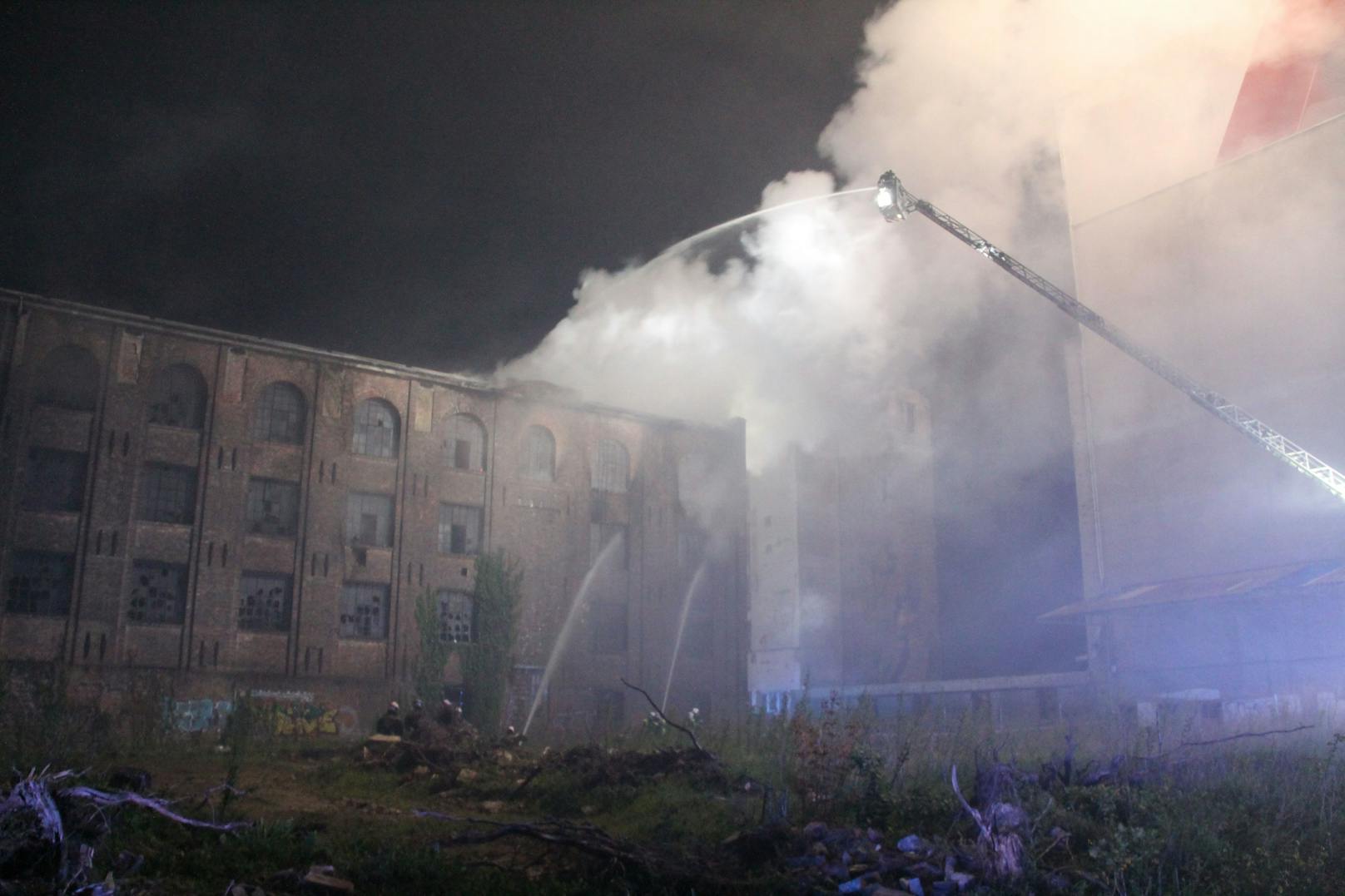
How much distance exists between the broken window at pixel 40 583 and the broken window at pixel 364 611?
20.8ft

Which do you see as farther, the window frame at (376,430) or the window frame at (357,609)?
the window frame at (376,430)

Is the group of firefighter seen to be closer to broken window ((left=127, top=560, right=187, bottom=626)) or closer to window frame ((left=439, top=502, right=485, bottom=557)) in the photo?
broken window ((left=127, top=560, right=187, bottom=626))

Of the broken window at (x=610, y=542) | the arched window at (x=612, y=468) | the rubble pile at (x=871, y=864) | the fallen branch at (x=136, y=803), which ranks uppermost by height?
the arched window at (x=612, y=468)

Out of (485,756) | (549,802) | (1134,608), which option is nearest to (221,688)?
(485,756)

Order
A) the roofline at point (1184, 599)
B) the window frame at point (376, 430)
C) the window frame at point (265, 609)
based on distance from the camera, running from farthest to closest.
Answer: the window frame at point (376, 430), the window frame at point (265, 609), the roofline at point (1184, 599)

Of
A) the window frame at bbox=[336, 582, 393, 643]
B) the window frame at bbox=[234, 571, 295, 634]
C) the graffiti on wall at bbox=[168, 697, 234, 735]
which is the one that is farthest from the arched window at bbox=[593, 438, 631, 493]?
the graffiti on wall at bbox=[168, 697, 234, 735]

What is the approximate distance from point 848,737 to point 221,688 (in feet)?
64.0

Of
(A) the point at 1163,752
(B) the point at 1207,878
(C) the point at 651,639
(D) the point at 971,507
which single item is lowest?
(B) the point at 1207,878

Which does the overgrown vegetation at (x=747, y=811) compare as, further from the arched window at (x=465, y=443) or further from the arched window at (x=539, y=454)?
the arched window at (x=539, y=454)

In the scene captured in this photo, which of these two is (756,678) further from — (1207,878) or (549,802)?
(1207,878)

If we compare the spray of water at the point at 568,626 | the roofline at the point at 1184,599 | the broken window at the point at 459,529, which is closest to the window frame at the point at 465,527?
the broken window at the point at 459,529

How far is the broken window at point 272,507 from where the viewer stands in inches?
1118

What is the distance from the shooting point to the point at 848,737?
1197 cm

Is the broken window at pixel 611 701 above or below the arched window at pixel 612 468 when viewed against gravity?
below
